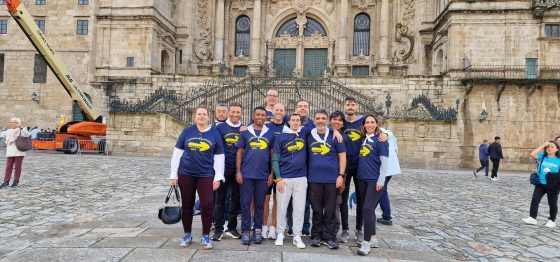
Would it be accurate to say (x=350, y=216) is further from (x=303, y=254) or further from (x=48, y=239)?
(x=48, y=239)

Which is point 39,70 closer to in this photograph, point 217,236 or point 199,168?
point 217,236

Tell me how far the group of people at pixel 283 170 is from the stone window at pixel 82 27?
30.1m

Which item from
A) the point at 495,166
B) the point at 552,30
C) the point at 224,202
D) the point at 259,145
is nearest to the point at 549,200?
the point at 259,145

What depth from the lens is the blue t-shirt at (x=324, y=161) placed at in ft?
20.6

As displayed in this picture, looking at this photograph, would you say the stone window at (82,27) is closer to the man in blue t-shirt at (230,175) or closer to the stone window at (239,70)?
the stone window at (239,70)

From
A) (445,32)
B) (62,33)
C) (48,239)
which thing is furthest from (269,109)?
(62,33)

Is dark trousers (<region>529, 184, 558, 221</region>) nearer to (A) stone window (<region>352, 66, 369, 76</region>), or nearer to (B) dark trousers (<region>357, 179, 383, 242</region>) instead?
(B) dark trousers (<region>357, 179, 383, 242</region>)

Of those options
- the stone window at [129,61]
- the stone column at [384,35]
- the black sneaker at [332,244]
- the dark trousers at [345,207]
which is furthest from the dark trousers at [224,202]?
the stone column at [384,35]

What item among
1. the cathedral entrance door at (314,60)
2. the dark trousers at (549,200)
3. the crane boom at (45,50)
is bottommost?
Answer: the dark trousers at (549,200)

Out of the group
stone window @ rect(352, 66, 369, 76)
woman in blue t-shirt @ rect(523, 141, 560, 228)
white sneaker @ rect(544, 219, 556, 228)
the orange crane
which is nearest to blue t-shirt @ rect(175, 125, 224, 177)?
woman in blue t-shirt @ rect(523, 141, 560, 228)

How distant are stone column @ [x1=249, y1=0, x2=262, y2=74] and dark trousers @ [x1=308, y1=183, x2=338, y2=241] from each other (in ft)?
95.7

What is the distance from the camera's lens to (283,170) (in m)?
6.41

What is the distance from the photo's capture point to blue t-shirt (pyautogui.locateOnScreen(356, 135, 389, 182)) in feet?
20.7

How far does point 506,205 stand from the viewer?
11.1 metres
